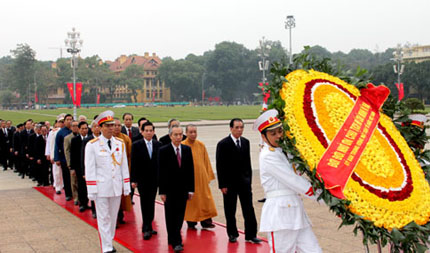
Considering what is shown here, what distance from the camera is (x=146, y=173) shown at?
6906 millimetres

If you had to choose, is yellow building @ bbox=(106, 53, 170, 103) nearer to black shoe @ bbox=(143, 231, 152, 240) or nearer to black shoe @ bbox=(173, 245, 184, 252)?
black shoe @ bbox=(143, 231, 152, 240)

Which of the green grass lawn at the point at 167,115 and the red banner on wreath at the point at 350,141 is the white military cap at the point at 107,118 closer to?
the red banner on wreath at the point at 350,141

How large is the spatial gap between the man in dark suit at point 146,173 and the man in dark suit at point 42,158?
215 inches

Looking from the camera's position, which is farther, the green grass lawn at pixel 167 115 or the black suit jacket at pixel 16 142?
the green grass lawn at pixel 167 115

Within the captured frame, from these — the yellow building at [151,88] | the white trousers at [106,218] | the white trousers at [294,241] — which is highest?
the yellow building at [151,88]

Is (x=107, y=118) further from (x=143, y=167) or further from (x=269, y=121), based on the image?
(x=269, y=121)

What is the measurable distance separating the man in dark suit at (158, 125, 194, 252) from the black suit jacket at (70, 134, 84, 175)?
120 inches

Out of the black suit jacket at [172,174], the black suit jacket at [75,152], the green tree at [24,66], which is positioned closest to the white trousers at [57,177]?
the black suit jacket at [75,152]

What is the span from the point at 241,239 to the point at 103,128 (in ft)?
7.75

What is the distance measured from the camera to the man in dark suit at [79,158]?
8438 millimetres

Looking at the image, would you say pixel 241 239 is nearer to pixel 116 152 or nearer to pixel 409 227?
pixel 116 152

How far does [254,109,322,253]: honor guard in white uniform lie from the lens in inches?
148

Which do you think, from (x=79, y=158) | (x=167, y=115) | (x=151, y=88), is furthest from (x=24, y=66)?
(x=79, y=158)

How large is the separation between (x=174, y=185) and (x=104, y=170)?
911 mm
